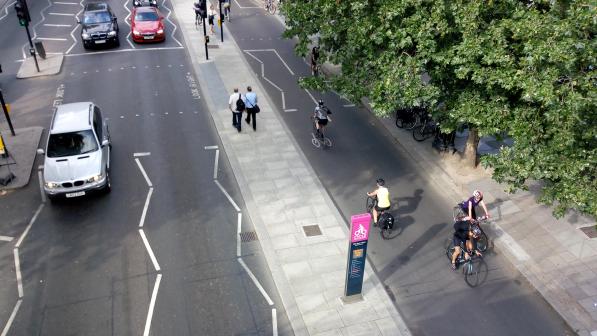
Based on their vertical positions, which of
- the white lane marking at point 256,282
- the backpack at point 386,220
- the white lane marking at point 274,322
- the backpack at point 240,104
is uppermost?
the backpack at point 240,104

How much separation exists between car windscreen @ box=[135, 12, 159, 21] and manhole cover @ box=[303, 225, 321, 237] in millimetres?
19194

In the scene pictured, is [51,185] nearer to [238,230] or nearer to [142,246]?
[142,246]

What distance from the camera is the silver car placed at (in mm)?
12812

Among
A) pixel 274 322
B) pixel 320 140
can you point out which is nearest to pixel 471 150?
pixel 320 140

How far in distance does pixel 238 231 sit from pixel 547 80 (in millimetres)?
8124

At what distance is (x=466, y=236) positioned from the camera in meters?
11.1

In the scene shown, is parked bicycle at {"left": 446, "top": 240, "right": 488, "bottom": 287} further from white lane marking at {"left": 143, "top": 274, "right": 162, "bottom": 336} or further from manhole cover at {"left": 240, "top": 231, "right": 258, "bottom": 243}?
white lane marking at {"left": 143, "top": 274, "right": 162, "bottom": 336}

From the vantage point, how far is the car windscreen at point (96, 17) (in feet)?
83.9

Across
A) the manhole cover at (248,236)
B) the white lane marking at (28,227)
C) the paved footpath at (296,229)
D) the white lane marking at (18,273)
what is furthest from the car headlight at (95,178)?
the manhole cover at (248,236)

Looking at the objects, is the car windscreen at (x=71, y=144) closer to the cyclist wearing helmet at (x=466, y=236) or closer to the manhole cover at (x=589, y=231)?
the cyclist wearing helmet at (x=466, y=236)

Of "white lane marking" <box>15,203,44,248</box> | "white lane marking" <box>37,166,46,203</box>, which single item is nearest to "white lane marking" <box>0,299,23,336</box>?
"white lane marking" <box>15,203,44,248</box>

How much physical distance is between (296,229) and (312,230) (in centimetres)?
44

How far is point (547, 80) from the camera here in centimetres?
881

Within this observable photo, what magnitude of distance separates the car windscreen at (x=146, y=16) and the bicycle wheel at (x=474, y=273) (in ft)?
73.9
